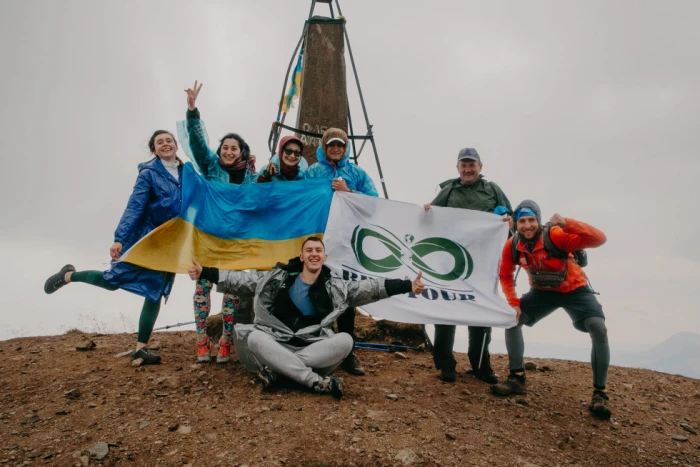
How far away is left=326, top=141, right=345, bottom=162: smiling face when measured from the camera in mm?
5742

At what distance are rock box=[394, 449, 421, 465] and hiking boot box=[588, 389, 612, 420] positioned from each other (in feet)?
8.05

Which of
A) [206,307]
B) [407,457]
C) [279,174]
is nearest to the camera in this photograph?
[407,457]

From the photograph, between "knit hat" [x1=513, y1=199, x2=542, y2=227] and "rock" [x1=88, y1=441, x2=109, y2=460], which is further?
"knit hat" [x1=513, y1=199, x2=542, y2=227]

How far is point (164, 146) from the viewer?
17.8 ft

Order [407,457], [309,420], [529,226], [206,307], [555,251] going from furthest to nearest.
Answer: [206,307] → [529,226] → [555,251] → [309,420] → [407,457]

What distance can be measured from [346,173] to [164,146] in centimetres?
222

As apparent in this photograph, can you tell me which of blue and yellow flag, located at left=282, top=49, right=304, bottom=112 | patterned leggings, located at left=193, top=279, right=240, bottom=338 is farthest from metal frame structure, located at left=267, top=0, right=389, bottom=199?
patterned leggings, located at left=193, top=279, right=240, bottom=338

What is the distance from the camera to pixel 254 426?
3.80 metres

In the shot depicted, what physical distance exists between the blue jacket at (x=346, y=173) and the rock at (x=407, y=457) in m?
3.39

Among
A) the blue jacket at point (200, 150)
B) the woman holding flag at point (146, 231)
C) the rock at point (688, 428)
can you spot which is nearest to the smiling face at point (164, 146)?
the woman holding flag at point (146, 231)

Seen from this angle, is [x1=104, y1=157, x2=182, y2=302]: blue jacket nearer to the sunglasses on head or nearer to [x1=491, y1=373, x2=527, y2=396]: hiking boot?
the sunglasses on head

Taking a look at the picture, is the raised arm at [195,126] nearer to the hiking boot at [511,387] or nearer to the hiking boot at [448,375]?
the hiking boot at [448,375]

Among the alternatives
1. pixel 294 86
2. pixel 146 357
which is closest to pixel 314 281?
pixel 146 357

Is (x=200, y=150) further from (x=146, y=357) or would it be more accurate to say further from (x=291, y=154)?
(x=146, y=357)
